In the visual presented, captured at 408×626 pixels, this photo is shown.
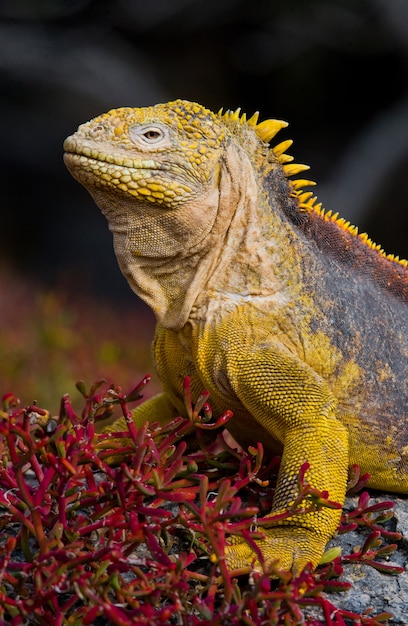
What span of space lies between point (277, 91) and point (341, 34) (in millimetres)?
840

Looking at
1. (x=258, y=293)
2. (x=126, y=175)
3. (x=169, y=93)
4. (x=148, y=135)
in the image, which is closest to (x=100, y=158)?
(x=126, y=175)

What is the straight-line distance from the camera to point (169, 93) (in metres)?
9.39

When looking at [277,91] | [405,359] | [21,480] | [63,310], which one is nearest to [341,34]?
[277,91]

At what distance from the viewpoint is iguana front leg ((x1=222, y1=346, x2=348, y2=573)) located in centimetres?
328

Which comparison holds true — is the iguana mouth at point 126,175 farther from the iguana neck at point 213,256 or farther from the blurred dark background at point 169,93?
the blurred dark background at point 169,93

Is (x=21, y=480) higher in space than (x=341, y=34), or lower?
lower

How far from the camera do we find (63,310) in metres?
8.43

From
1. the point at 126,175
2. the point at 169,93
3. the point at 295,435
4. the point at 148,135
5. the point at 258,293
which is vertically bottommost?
the point at 295,435

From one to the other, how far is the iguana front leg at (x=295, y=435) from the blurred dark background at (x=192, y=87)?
597 centimetres

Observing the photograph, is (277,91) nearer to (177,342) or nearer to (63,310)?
(63,310)

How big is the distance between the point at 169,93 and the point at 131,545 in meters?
7.22

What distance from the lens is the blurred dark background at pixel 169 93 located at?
351 inches

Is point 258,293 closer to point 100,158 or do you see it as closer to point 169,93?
point 100,158

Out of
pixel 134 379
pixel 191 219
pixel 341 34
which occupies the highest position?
pixel 341 34
